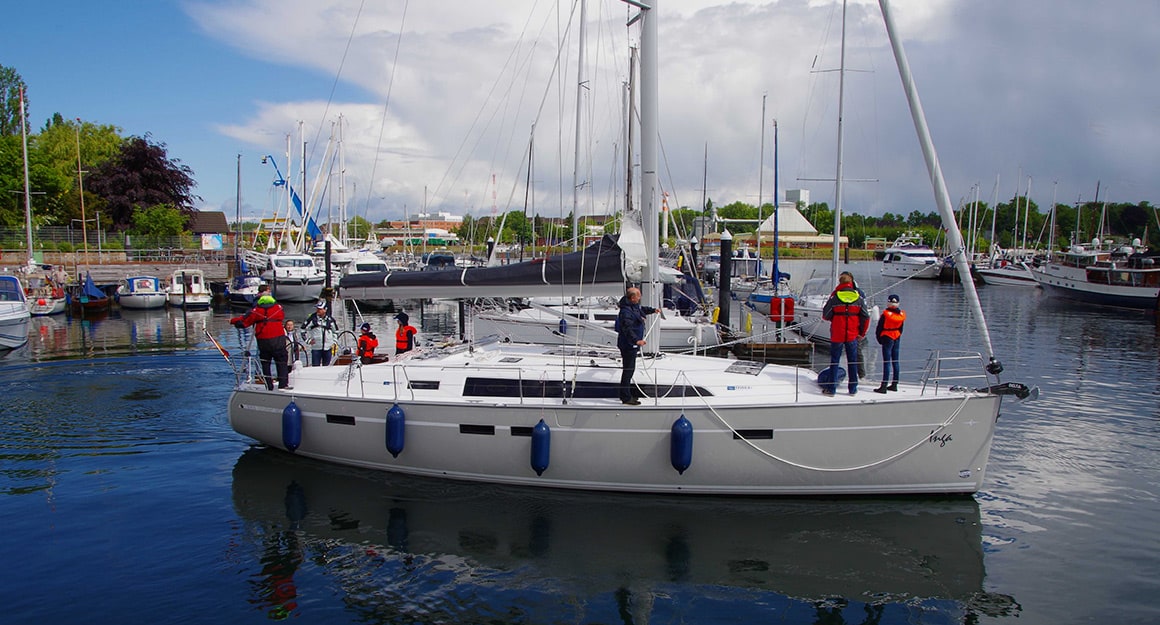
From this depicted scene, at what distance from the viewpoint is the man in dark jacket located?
980cm

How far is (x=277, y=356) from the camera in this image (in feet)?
36.6

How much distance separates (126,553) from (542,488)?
207 inches

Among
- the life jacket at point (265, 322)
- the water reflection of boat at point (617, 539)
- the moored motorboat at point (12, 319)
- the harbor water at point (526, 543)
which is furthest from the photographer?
the moored motorboat at point (12, 319)

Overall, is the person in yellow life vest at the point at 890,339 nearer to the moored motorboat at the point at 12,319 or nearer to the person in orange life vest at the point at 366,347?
the person in orange life vest at the point at 366,347

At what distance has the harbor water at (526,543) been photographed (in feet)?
24.4

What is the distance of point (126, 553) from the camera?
852 centimetres

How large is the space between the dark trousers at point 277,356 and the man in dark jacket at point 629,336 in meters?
5.39

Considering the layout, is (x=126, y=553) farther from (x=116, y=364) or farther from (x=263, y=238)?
(x=263, y=238)

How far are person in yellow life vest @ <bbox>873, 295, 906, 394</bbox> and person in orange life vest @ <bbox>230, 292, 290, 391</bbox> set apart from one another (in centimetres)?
893

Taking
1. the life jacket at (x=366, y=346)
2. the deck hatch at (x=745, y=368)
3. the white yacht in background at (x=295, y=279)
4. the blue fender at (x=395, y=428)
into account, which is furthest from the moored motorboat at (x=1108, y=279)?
the white yacht in background at (x=295, y=279)

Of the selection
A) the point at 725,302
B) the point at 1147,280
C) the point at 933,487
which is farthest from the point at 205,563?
the point at 1147,280

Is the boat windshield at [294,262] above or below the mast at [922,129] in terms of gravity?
below

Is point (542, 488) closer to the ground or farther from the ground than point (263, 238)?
closer to the ground

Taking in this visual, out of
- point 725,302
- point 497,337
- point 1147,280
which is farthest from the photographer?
point 1147,280
